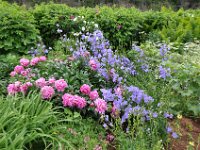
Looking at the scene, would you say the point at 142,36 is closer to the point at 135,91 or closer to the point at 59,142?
the point at 135,91

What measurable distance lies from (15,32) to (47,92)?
2.18 m

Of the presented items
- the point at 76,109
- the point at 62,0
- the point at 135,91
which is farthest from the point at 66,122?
the point at 62,0

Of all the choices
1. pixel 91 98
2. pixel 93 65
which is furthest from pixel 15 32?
pixel 91 98

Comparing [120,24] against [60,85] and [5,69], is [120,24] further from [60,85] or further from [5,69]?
[60,85]

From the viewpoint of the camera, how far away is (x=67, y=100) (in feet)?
11.9

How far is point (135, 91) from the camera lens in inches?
145

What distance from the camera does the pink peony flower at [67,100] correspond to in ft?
11.9

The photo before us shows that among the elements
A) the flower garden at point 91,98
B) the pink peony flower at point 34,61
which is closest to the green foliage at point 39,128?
the flower garden at point 91,98

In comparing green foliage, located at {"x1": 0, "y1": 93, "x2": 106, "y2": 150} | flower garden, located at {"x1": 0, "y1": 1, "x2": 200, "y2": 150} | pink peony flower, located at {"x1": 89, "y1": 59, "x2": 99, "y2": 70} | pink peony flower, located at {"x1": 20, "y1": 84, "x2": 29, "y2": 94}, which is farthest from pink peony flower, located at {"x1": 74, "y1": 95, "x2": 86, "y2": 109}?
pink peony flower, located at {"x1": 89, "y1": 59, "x2": 99, "y2": 70}

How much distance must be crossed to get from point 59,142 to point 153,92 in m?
1.43

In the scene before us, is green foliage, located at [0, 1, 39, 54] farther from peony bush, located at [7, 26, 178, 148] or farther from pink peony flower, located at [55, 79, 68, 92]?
pink peony flower, located at [55, 79, 68, 92]

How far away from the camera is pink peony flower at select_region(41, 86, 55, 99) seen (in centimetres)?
361

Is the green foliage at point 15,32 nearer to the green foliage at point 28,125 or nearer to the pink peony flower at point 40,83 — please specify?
the pink peony flower at point 40,83

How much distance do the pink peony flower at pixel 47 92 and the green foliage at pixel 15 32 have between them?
206 centimetres
